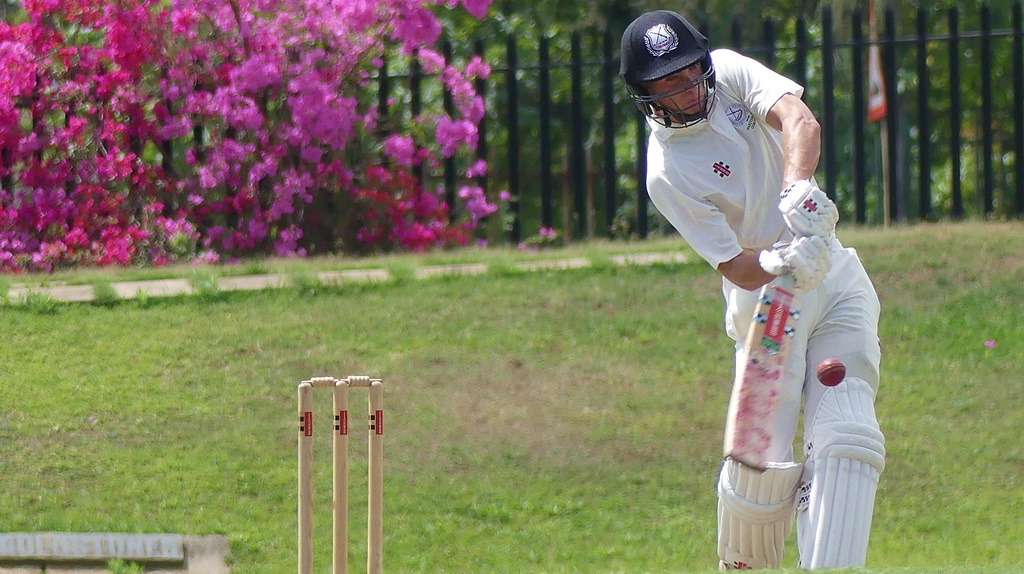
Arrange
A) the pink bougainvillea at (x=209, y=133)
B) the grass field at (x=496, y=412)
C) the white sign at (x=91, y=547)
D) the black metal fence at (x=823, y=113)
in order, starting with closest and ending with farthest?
1. the white sign at (x=91, y=547)
2. the grass field at (x=496, y=412)
3. the pink bougainvillea at (x=209, y=133)
4. the black metal fence at (x=823, y=113)

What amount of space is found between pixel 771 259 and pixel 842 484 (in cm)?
65

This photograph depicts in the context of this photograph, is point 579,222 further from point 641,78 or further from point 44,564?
point 641,78

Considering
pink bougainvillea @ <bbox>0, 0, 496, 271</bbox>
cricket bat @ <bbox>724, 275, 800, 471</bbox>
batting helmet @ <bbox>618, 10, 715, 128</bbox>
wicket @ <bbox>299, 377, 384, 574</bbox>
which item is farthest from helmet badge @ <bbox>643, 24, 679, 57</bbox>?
pink bougainvillea @ <bbox>0, 0, 496, 271</bbox>

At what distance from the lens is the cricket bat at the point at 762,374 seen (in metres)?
4.08

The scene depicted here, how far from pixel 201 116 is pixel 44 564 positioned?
16.9ft

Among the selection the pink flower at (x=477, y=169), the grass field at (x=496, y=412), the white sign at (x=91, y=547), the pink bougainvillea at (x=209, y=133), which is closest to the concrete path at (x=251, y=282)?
the grass field at (x=496, y=412)

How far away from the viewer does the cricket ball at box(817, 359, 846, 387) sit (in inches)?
160

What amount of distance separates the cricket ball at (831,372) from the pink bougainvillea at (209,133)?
6.43 metres

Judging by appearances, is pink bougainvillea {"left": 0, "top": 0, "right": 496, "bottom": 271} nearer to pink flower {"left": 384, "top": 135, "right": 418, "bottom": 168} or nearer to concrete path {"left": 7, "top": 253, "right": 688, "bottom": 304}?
pink flower {"left": 384, "top": 135, "right": 418, "bottom": 168}

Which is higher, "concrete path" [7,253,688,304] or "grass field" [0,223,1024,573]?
"concrete path" [7,253,688,304]

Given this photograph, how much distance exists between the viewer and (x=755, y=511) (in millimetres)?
4191

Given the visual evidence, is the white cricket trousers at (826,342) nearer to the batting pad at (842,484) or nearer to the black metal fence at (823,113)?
the batting pad at (842,484)

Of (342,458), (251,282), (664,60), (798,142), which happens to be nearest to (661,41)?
(664,60)

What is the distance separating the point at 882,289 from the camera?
27.5 ft
